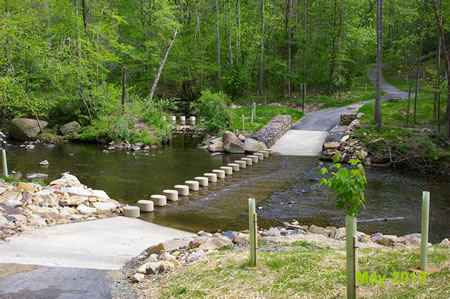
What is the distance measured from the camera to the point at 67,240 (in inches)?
296

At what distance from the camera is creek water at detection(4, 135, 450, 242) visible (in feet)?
33.7

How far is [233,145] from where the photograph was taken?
21.0m

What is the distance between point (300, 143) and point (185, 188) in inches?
411

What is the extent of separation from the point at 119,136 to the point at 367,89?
2318 centimetres

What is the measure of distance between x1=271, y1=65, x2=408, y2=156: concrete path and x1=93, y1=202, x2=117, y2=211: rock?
10990 mm

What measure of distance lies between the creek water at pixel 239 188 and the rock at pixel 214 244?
2.42m

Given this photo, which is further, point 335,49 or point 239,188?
point 335,49

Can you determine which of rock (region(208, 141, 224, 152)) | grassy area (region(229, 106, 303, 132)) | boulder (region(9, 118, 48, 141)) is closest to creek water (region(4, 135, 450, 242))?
rock (region(208, 141, 224, 152))

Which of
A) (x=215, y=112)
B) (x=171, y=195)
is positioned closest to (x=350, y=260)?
(x=171, y=195)

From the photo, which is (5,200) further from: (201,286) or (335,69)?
(335,69)

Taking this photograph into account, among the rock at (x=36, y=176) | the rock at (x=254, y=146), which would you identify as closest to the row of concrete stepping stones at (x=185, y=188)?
the rock at (x=254, y=146)

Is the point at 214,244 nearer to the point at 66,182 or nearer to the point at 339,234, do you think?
the point at 339,234

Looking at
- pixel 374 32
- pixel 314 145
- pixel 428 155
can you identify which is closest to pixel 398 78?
pixel 374 32

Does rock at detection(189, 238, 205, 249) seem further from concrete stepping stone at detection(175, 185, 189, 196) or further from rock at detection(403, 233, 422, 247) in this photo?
concrete stepping stone at detection(175, 185, 189, 196)
